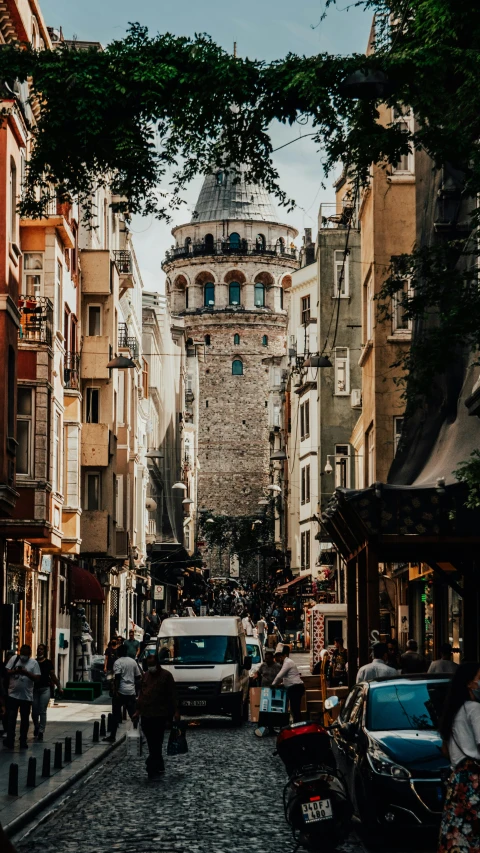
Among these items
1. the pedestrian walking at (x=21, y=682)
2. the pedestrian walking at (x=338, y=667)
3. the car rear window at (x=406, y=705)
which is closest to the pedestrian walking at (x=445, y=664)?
the pedestrian walking at (x=21, y=682)

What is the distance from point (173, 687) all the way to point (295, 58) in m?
8.76

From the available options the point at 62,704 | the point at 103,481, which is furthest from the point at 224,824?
the point at 103,481

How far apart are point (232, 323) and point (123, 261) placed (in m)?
91.5

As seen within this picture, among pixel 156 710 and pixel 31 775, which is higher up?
pixel 156 710

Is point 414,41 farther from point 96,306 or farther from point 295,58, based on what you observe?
point 96,306

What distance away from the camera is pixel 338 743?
13312mm

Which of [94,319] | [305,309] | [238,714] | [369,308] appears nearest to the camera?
[238,714]

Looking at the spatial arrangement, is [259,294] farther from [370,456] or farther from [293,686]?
[293,686]

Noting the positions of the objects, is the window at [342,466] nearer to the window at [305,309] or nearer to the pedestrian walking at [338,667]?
the pedestrian walking at [338,667]

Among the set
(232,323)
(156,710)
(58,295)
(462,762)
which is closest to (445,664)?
(156,710)

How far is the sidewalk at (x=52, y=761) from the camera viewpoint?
46.1 ft

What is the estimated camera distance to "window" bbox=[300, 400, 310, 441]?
64125 millimetres

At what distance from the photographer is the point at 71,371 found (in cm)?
3744

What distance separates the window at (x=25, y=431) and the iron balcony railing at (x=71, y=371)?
8.04 m
